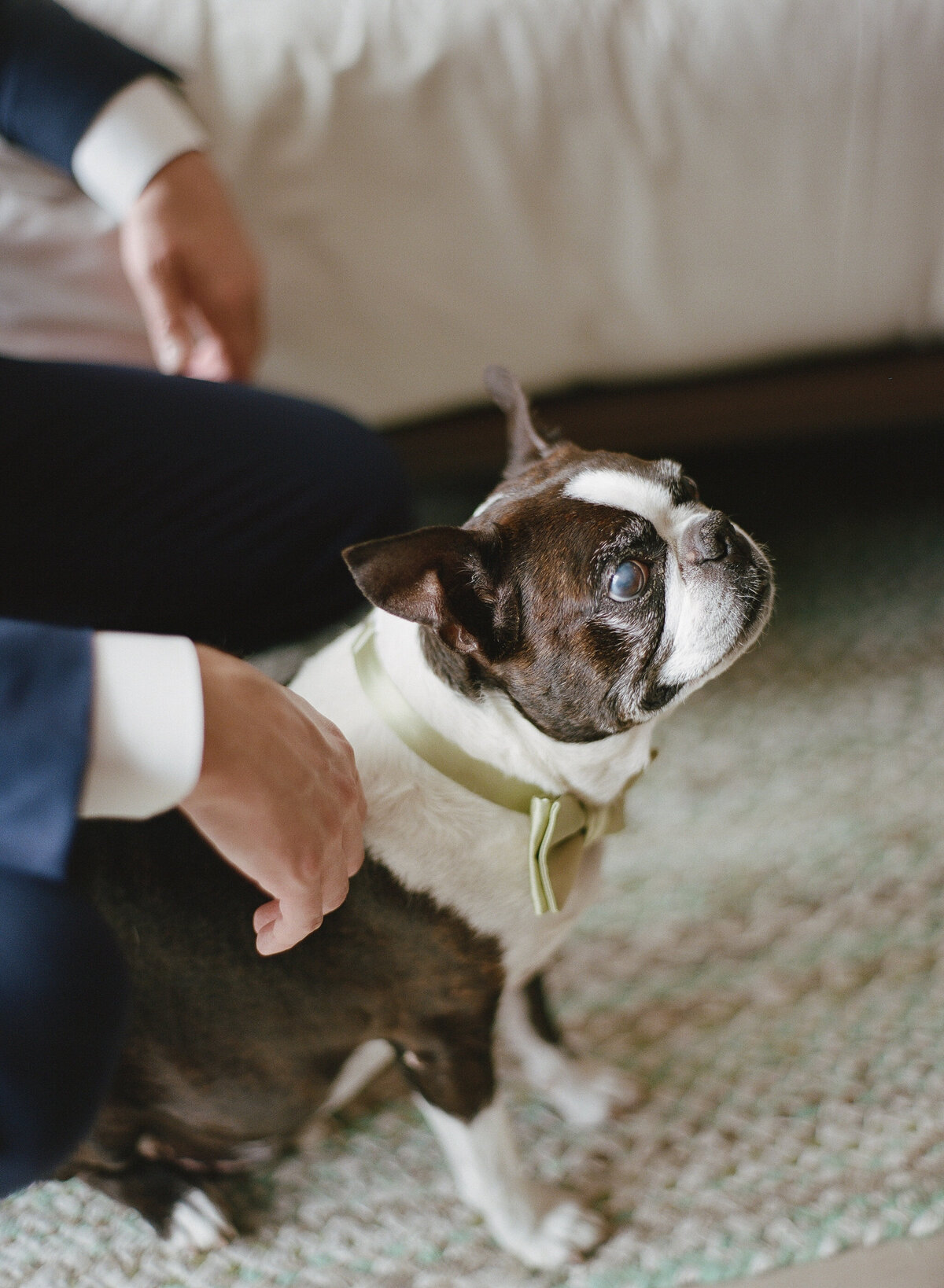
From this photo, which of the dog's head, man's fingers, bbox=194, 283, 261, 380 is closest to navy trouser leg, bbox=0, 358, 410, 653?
man's fingers, bbox=194, 283, 261, 380

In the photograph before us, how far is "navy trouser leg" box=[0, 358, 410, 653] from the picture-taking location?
3.41 feet

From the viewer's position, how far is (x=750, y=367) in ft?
5.28

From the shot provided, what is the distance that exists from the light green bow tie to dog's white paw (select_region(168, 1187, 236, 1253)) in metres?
0.52

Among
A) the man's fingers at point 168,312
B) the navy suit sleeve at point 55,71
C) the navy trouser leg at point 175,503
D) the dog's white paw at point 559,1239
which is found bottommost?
the dog's white paw at point 559,1239

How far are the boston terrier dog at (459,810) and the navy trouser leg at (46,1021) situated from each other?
0.49 ft

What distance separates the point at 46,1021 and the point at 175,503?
0.59 m

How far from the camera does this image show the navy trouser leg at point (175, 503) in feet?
3.41

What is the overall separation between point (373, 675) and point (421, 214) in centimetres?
87

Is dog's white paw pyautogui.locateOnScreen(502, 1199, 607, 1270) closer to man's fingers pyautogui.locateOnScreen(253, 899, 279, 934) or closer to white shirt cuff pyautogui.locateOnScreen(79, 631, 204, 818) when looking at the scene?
man's fingers pyautogui.locateOnScreen(253, 899, 279, 934)

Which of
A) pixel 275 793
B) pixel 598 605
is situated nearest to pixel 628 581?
pixel 598 605

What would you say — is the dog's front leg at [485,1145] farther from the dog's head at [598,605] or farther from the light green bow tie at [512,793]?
the dog's head at [598,605]

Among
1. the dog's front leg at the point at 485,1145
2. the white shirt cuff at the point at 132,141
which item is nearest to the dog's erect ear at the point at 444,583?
the dog's front leg at the point at 485,1145

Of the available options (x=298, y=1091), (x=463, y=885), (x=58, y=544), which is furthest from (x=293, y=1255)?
(x=58, y=544)

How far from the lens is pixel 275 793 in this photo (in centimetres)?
65
